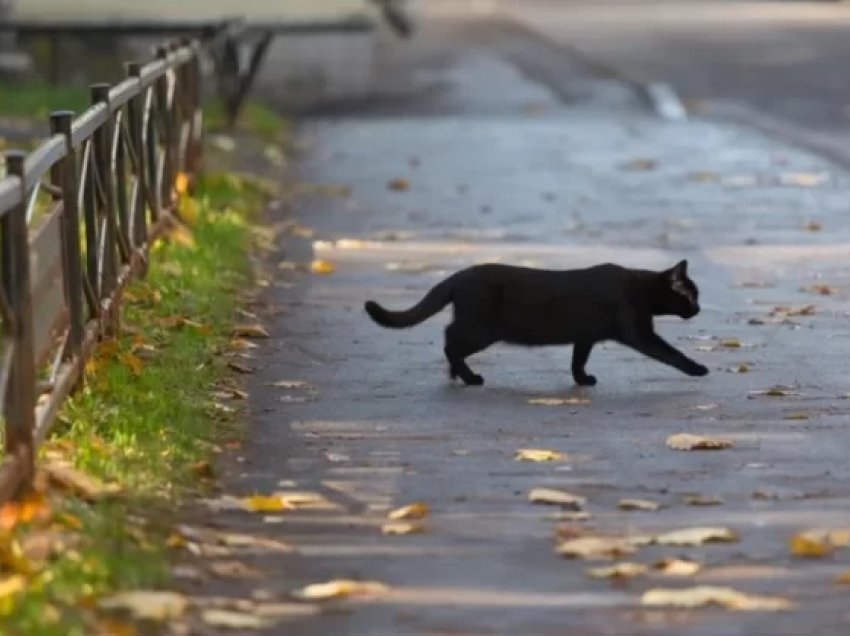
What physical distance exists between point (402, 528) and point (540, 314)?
2.67 meters

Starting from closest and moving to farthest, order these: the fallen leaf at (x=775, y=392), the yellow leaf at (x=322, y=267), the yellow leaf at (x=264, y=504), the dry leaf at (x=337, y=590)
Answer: the dry leaf at (x=337, y=590) < the yellow leaf at (x=264, y=504) < the fallen leaf at (x=775, y=392) < the yellow leaf at (x=322, y=267)

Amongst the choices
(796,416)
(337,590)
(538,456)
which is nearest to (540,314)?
(796,416)

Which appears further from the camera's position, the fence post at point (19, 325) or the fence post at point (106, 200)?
the fence post at point (106, 200)

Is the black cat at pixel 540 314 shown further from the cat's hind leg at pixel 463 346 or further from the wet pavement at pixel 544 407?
the wet pavement at pixel 544 407

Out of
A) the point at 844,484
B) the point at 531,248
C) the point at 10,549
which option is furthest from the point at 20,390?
the point at 531,248

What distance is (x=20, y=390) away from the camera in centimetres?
714

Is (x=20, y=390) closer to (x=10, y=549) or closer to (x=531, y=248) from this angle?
(x=10, y=549)

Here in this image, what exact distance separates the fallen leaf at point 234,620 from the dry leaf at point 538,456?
2158mm

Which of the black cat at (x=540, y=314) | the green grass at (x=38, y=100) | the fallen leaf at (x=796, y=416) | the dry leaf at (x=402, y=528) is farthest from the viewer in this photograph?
the green grass at (x=38, y=100)

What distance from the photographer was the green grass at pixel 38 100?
21.6 m

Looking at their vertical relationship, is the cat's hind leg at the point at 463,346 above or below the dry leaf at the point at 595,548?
below

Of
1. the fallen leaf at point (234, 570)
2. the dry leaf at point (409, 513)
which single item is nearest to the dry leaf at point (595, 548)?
the dry leaf at point (409, 513)

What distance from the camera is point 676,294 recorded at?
9.77 metres

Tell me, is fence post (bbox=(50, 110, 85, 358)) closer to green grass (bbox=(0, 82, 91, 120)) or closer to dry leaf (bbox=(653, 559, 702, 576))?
dry leaf (bbox=(653, 559, 702, 576))
